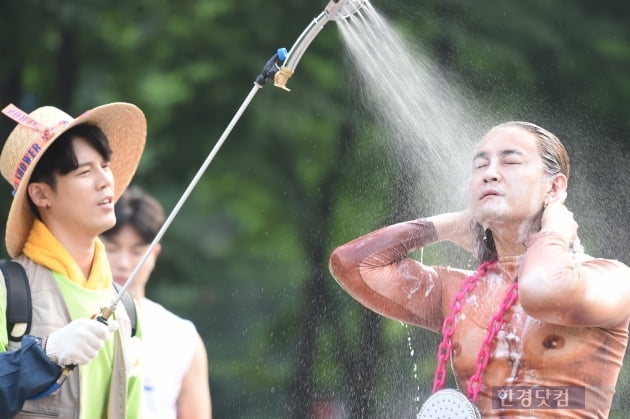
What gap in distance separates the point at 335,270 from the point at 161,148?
5.31 metres

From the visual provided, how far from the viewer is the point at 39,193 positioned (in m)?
4.52

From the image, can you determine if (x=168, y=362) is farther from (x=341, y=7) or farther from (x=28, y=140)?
(x=341, y=7)

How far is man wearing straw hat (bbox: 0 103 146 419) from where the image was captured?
4250 millimetres

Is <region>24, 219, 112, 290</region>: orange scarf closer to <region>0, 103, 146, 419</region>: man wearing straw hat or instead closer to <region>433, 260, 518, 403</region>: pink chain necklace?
<region>0, 103, 146, 419</region>: man wearing straw hat

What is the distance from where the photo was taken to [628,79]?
8.41 metres

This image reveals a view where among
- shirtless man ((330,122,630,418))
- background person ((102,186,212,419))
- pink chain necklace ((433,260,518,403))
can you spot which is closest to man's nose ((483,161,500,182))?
shirtless man ((330,122,630,418))

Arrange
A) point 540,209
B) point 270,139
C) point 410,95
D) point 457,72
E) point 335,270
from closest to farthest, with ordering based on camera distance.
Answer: point 540,209
point 335,270
point 410,95
point 457,72
point 270,139

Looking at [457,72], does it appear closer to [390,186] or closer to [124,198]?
[390,186]

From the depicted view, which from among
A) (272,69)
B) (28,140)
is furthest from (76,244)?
(272,69)

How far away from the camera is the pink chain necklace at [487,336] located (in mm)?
4027

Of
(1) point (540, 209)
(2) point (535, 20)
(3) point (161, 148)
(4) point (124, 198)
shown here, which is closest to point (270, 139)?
(3) point (161, 148)

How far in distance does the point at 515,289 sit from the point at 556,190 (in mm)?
331

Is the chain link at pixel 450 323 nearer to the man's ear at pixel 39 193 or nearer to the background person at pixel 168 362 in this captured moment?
the man's ear at pixel 39 193

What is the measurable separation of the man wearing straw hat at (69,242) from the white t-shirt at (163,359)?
952mm
